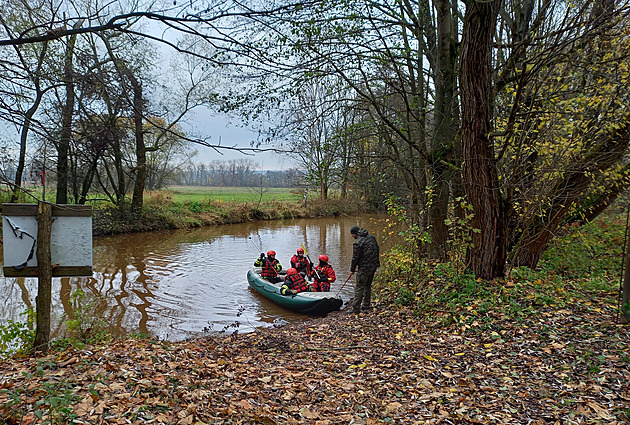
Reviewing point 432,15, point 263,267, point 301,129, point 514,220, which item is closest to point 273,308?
point 263,267

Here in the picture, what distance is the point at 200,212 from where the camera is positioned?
27.5 meters

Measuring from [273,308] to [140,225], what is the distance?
1544 centimetres

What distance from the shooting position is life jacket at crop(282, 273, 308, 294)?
33.7ft

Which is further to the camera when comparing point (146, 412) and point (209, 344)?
point (209, 344)

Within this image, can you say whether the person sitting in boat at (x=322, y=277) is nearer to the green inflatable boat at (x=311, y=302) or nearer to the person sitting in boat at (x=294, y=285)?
the person sitting in boat at (x=294, y=285)

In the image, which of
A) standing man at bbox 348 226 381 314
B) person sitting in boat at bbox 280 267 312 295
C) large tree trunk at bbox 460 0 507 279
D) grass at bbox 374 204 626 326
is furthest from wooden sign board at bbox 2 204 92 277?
person sitting in boat at bbox 280 267 312 295

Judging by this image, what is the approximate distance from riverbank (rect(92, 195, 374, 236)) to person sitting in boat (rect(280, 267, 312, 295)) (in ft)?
48.3

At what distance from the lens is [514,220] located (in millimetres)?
7781

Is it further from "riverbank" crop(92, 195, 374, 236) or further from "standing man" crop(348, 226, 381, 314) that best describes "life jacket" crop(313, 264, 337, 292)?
"riverbank" crop(92, 195, 374, 236)

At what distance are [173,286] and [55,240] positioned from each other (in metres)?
8.80

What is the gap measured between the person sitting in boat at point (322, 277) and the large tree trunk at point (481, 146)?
4285mm

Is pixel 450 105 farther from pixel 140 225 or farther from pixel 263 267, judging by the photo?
pixel 140 225

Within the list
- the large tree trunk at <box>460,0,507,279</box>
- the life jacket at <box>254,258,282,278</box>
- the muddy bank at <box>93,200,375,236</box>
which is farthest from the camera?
the muddy bank at <box>93,200,375,236</box>

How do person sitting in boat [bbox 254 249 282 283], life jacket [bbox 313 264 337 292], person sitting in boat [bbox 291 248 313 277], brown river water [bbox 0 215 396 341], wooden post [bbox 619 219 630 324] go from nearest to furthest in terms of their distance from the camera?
1. wooden post [bbox 619 219 630 324]
2. brown river water [bbox 0 215 396 341]
3. life jacket [bbox 313 264 337 292]
4. person sitting in boat [bbox 291 248 313 277]
5. person sitting in boat [bbox 254 249 282 283]
